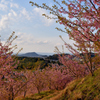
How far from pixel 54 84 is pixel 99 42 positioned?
47.3 feet

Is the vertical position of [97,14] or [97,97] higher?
[97,14]

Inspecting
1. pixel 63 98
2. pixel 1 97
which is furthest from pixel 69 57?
pixel 1 97

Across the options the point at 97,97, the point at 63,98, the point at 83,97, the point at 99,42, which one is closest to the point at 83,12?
the point at 99,42

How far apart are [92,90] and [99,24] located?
2885mm

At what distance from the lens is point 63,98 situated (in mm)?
5363

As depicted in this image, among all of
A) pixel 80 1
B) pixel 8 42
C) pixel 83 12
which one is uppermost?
pixel 80 1

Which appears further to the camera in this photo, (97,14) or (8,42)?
(8,42)

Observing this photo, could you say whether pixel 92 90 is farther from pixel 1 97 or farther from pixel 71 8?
pixel 1 97

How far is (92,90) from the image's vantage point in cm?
449

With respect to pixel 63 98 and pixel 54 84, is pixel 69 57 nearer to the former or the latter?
pixel 63 98

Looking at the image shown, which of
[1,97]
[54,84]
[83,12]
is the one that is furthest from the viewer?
[54,84]

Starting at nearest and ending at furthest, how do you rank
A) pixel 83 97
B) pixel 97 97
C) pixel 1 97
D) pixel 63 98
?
pixel 97 97 < pixel 83 97 < pixel 63 98 < pixel 1 97

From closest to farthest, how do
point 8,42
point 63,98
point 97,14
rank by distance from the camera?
point 97,14 < point 63,98 < point 8,42

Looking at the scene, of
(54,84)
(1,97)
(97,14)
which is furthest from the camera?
(54,84)
